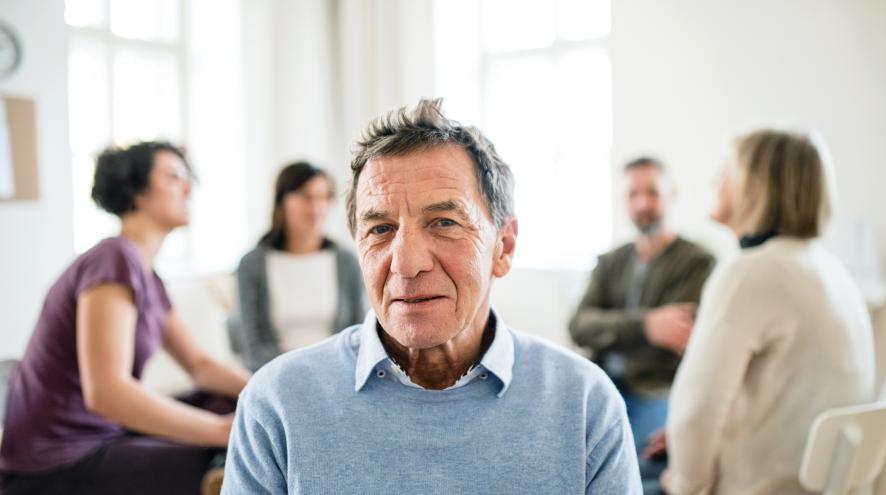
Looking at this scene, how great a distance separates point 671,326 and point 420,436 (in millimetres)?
1670

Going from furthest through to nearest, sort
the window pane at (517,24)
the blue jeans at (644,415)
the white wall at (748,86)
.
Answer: the window pane at (517,24) → the white wall at (748,86) → the blue jeans at (644,415)

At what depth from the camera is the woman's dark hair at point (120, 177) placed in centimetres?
209

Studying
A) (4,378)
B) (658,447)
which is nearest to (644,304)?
(658,447)

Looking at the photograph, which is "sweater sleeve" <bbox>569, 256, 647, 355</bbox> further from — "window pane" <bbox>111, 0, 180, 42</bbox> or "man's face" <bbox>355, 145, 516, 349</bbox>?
"window pane" <bbox>111, 0, 180, 42</bbox>

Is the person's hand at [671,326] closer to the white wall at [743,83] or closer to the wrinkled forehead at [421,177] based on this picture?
the wrinkled forehead at [421,177]

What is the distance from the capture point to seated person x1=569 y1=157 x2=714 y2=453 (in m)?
2.58

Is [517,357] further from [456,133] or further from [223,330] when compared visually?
[223,330]

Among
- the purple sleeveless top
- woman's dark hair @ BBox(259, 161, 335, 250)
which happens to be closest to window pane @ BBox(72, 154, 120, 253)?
woman's dark hair @ BBox(259, 161, 335, 250)

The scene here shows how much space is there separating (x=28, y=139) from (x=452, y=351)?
369 centimetres

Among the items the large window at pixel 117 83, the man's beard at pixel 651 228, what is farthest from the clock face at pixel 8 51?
the man's beard at pixel 651 228

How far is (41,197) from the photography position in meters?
4.08

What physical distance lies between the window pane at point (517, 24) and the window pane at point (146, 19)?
233cm

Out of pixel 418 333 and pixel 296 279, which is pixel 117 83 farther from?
pixel 418 333

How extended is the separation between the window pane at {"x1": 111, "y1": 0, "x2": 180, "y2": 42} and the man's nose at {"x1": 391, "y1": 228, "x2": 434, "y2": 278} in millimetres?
4580
